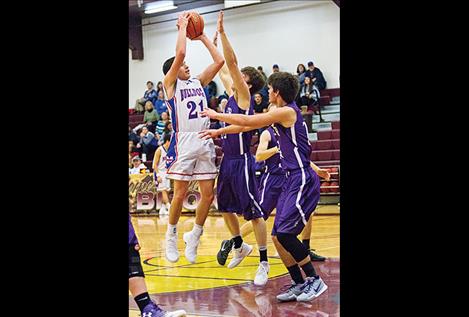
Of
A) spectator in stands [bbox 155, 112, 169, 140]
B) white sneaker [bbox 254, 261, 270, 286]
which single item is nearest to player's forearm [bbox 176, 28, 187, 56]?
white sneaker [bbox 254, 261, 270, 286]

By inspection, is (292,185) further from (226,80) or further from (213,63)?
(226,80)

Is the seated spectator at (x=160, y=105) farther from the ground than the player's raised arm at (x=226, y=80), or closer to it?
farther from the ground

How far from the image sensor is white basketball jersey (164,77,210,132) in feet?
16.9

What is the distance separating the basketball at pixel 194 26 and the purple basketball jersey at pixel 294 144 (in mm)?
1130

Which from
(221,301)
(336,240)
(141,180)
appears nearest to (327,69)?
(141,180)

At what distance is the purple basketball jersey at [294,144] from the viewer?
4168 mm

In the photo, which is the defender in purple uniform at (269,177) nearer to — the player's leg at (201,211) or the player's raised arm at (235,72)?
the player's leg at (201,211)

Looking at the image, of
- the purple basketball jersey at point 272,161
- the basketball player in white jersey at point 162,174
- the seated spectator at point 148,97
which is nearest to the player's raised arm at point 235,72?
the purple basketball jersey at point 272,161
